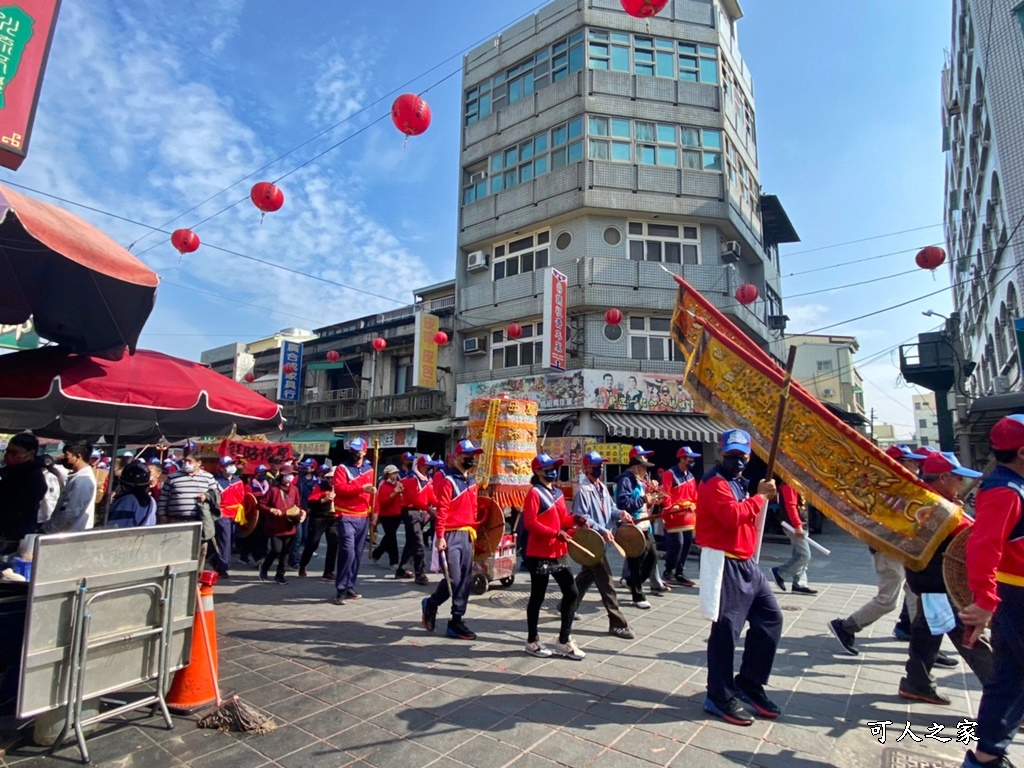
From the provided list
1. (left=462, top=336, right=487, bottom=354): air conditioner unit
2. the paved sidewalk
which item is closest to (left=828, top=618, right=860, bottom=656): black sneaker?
the paved sidewalk

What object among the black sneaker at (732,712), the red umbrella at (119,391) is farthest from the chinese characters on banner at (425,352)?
the black sneaker at (732,712)

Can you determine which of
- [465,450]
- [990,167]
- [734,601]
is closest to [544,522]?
[465,450]

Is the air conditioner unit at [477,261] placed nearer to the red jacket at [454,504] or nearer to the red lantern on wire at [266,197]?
the red lantern on wire at [266,197]

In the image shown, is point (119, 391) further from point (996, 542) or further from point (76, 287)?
point (996, 542)

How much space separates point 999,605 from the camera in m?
3.01

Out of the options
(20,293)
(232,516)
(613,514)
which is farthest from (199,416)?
(613,514)

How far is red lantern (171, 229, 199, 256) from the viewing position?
435 inches

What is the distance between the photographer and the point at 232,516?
876 centimetres

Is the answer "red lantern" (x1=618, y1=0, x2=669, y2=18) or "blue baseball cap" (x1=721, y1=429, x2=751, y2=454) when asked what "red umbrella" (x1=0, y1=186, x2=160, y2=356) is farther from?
"red lantern" (x1=618, y1=0, x2=669, y2=18)

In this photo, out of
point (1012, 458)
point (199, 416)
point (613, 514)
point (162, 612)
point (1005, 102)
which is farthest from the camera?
point (1005, 102)

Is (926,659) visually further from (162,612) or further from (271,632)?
(271,632)

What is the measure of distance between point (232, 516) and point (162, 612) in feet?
18.1

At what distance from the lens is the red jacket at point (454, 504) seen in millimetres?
5984

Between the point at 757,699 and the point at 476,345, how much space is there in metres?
17.8
